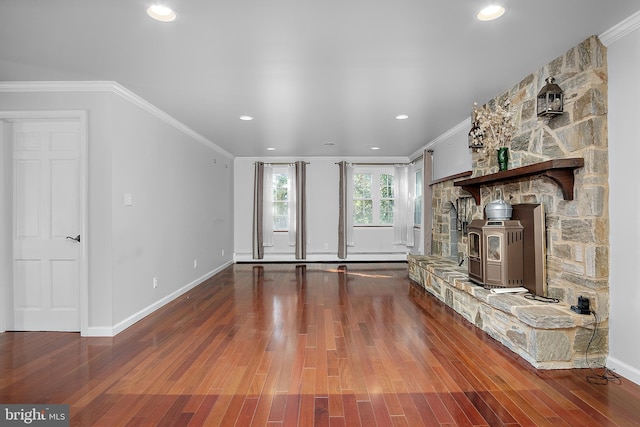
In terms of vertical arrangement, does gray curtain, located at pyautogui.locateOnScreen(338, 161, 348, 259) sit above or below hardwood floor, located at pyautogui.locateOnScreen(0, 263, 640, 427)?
above

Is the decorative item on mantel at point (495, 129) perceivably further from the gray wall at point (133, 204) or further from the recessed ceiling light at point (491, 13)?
the gray wall at point (133, 204)

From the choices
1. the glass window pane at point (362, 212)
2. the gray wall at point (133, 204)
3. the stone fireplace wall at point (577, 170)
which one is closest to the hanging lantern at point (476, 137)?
the stone fireplace wall at point (577, 170)

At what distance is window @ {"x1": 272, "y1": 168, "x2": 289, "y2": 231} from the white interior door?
4.84 metres

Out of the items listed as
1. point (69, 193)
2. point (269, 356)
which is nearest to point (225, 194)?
point (69, 193)

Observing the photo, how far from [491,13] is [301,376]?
2.81 meters

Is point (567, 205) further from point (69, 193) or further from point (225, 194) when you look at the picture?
point (225, 194)

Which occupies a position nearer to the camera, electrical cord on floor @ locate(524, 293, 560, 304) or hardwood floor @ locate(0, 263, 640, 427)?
hardwood floor @ locate(0, 263, 640, 427)

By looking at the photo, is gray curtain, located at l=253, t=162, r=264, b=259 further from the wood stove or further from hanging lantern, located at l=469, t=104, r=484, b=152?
the wood stove

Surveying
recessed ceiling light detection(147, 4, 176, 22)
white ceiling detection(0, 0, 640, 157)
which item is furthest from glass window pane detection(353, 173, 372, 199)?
recessed ceiling light detection(147, 4, 176, 22)

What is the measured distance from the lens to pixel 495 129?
374cm

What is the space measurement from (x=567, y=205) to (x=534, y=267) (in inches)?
26.0

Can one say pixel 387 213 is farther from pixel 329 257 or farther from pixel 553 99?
pixel 553 99

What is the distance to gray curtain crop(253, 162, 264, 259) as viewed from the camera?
7758mm

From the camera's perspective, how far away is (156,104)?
157 inches
